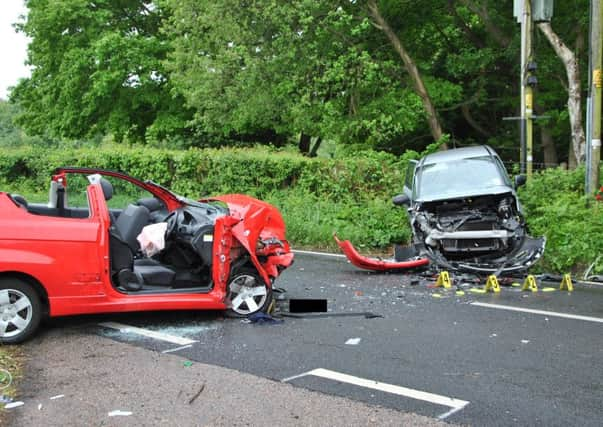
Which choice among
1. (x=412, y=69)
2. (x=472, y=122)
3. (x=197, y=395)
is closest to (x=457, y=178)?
(x=197, y=395)

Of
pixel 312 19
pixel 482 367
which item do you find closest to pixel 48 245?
pixel 482 367

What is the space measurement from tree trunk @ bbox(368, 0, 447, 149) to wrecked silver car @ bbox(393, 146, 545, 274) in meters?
11.3

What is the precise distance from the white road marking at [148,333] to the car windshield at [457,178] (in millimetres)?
4964

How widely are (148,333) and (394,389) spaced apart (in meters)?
→ 2.74

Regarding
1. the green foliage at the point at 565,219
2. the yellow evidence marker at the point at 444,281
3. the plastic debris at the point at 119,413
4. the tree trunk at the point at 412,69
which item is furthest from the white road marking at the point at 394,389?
the tree trunk at the point at 412,69

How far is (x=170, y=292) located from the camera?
Result: 22.5 feet

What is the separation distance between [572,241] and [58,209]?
747cm

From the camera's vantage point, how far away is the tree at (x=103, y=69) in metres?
29.6

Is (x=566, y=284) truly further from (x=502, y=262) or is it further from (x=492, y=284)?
(x=492, y=284)

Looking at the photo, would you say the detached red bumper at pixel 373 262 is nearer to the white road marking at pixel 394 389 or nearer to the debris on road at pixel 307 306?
the debris on road at pixel 307 306

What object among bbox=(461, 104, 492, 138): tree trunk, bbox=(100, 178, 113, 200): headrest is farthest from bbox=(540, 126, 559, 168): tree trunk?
bbox=(100, 178, 113, 200): headrest

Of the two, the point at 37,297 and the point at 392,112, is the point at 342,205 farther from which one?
the point at 37,297

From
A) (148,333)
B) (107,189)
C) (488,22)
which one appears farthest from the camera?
(488,22)

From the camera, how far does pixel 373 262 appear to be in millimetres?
10289
